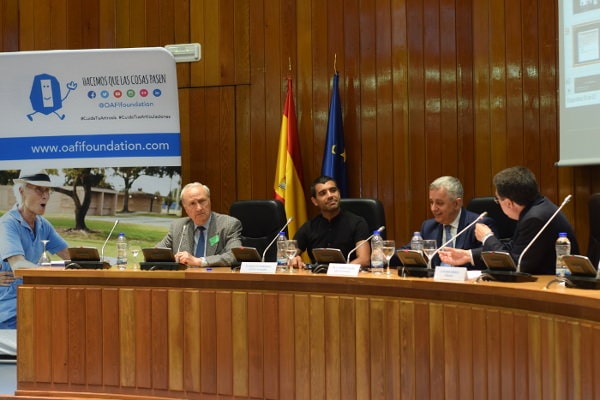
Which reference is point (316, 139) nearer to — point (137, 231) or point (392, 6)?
point (392, 6)

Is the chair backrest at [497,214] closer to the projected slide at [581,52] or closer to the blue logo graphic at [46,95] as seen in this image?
the projected slide at [581,52]

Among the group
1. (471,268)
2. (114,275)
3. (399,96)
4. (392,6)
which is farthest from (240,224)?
(392,6)

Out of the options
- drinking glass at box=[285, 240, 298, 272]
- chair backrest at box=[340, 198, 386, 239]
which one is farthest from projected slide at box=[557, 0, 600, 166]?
drinking glass at box=[285, 240, 298, 272]

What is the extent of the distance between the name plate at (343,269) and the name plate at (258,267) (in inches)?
11.8

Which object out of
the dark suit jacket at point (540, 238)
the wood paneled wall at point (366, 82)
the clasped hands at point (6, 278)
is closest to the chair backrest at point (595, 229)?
the dark suit jacket at point (540, 238)

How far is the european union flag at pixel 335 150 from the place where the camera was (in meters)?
5.78

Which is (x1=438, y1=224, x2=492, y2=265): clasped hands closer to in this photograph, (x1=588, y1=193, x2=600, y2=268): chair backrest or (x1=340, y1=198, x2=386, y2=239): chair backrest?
(x1=588, y1=193, x2=600, y2=268): chair backrest

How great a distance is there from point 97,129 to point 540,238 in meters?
3.26

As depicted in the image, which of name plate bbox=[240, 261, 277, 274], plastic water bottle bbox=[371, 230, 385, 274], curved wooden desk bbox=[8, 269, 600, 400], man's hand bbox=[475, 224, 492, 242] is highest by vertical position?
man's hand bbox=[475, 224, 492, 242]

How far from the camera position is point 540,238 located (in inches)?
134

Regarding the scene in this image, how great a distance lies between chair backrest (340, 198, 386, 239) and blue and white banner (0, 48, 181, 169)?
1300 millimetres

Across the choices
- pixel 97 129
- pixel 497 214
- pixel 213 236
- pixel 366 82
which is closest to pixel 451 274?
pixel 497 214

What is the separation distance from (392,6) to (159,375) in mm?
3267

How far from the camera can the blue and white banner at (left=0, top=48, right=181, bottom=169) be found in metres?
5.46
